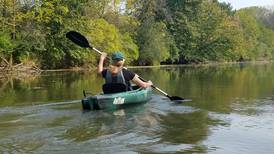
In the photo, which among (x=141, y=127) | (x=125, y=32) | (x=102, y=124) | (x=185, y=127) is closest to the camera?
(x=141, y=127)

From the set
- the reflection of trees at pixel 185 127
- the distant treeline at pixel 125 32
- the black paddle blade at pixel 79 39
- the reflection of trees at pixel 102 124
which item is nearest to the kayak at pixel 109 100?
the reflection of trees at pixel 102 124

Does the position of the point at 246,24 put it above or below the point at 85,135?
above

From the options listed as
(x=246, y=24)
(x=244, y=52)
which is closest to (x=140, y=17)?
(x=244, y=52)

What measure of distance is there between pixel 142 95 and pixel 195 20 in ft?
197

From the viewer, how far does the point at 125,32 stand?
55.9 meters

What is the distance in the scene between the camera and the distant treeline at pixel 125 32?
3984 cm

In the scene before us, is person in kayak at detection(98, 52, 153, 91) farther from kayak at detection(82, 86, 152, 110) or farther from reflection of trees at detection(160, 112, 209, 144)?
reflection of trees at detection(160, 112, 209, 144)

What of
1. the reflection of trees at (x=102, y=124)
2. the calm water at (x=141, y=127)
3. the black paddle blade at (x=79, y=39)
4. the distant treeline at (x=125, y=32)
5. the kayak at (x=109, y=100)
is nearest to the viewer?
the calm water at (x=141, y=127)

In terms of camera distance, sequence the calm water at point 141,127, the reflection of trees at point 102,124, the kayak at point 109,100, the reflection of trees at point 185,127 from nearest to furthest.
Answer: the calm water at point 141,127, the reflection of trees at point 185,127, the reflection of trees at point 102,124, the kayak at point 109,100

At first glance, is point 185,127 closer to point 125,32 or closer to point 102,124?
point 102,124

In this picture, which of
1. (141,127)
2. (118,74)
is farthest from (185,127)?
(118,74)

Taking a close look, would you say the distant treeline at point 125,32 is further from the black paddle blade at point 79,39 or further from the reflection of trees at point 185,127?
the reflection of trees at point 185,127

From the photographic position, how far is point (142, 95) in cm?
1498

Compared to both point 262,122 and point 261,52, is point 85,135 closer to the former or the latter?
point 262,122
